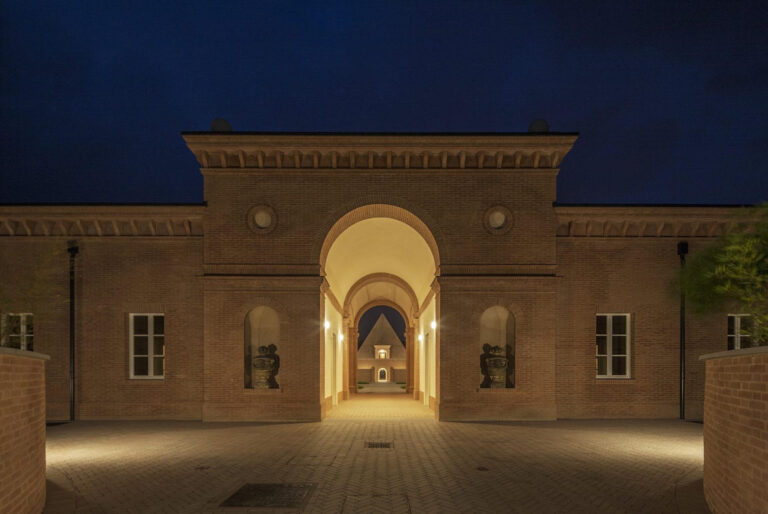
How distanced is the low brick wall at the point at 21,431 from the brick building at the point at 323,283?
9209 mm

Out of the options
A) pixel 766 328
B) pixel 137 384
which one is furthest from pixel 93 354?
pixel 766 328

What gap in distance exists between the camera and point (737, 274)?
11.3 m

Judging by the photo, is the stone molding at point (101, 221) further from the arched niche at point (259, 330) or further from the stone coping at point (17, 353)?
the stone coping at point (17, 353)

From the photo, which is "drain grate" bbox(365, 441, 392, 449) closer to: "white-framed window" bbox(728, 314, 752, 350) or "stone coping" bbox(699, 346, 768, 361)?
"stone coping" bbox(699, 346, 768, 361)

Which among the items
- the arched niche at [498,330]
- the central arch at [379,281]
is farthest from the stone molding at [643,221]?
the central arch at [379,281]

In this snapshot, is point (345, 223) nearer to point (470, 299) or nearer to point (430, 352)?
point (470, 299)

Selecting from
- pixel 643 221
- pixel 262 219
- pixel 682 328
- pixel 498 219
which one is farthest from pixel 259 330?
pixel 682 328

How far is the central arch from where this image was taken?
17516mm

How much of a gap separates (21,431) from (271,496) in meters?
3.53

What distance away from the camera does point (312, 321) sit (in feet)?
54.4

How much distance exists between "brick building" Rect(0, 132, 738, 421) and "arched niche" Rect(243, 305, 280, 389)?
0.06 meters

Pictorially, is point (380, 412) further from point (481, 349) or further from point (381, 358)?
point (381, 358)

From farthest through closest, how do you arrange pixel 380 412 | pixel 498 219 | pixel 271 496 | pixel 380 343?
pixel 380 343, pixel 380 412, pixel 498 219, pixel 271 496

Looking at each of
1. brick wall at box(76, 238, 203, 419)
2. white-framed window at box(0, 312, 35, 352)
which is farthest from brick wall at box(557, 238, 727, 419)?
white-framed window at box(0, 312, 35, 352)
